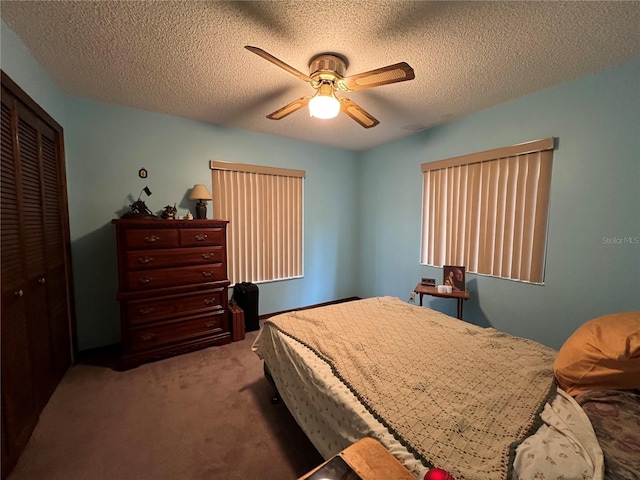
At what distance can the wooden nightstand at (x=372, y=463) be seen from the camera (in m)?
Answer: 0.79

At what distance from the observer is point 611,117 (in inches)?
76.0

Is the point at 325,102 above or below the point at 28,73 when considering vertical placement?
below

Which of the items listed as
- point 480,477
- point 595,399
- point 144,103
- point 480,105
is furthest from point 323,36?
point 595,399

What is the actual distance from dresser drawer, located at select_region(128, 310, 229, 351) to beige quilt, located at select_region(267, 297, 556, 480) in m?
1.17

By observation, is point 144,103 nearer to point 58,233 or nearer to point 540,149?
point 58,233

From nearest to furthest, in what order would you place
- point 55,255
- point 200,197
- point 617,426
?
Answer: point 617,426
point 55,255
point 200,197

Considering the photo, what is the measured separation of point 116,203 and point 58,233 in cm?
57

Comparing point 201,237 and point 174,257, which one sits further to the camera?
point 201,237

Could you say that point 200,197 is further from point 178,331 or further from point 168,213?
point 178,331

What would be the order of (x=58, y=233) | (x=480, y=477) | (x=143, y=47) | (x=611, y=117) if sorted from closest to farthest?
(x=480, y=477) < (x=143, y=47) < (x=611, y=117) < (x=58, y=233)

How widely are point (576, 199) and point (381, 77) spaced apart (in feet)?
6.45

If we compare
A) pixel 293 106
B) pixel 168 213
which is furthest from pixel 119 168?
pixel 293 106

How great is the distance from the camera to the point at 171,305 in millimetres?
2549
